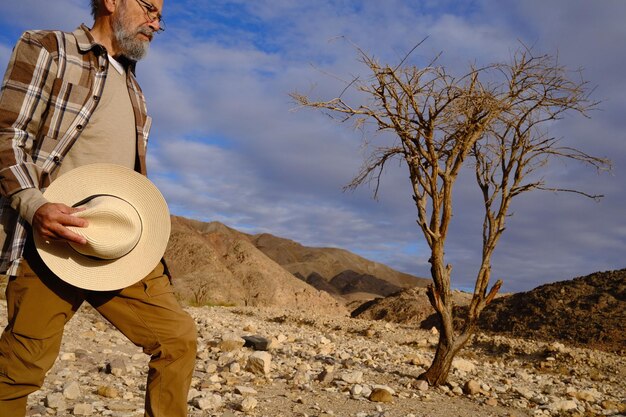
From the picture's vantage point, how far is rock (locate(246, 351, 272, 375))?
6.75 m

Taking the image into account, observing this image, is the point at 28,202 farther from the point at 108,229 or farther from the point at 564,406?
the point at 564,406

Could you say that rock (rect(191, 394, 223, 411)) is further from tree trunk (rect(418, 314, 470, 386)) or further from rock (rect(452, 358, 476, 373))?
rock (rect(452, 358, 476, 373))

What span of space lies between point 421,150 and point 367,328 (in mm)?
6199

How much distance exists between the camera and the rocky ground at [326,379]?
5520 millimetres

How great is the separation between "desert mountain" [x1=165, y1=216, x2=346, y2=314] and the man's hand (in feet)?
44.5

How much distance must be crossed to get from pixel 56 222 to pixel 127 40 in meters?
1.20

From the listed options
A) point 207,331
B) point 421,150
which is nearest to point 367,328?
point 207,331

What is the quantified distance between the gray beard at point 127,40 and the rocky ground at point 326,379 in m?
3.02

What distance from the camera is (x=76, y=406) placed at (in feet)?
16.3

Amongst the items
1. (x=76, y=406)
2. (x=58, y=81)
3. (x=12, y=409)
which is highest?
(x=58, y=81)

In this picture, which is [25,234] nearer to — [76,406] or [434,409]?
[76,406]

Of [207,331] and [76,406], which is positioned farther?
[207,331]

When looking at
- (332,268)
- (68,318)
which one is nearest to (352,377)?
(68,318)

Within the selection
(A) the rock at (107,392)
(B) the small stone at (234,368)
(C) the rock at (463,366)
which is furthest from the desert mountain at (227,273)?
(A) the rock at (107,392)
